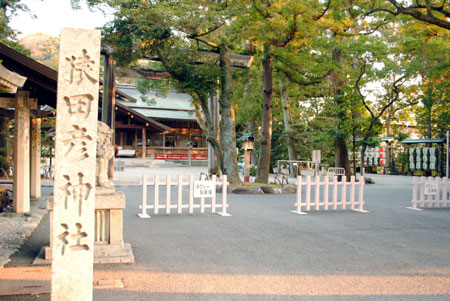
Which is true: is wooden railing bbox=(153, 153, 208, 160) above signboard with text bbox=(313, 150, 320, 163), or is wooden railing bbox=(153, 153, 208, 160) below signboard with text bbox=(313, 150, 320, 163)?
below

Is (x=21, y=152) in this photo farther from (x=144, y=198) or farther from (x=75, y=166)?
(x=75, y=166)

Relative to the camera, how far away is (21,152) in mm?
9555

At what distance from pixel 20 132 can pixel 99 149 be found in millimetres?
4286

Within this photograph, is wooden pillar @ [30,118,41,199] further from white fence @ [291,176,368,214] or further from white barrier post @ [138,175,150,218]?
white fence @ [291,176,368,214]

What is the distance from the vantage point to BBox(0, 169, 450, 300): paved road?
4.69 m

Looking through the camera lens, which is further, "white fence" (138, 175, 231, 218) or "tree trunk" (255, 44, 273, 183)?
"tree trunk" (255, 44, 273, 183)

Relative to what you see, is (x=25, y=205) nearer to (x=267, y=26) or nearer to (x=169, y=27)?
(x=169, y=27)

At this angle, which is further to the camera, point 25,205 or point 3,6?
point 3,6

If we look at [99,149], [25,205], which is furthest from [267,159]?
[99,149]

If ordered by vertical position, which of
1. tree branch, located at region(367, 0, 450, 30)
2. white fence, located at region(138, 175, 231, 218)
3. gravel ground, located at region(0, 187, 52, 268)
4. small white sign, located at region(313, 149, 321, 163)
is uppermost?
tree branch, located at region(367, 0, 450, 30)

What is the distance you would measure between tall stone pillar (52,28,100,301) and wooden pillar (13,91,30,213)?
6.98 metres

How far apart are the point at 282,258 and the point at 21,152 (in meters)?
6.58

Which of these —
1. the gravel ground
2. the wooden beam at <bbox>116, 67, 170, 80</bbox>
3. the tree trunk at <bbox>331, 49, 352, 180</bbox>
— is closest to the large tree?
the wooden beam at <bbox>116, 67, 170, 80</bbox>

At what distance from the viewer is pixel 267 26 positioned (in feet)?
53.2
